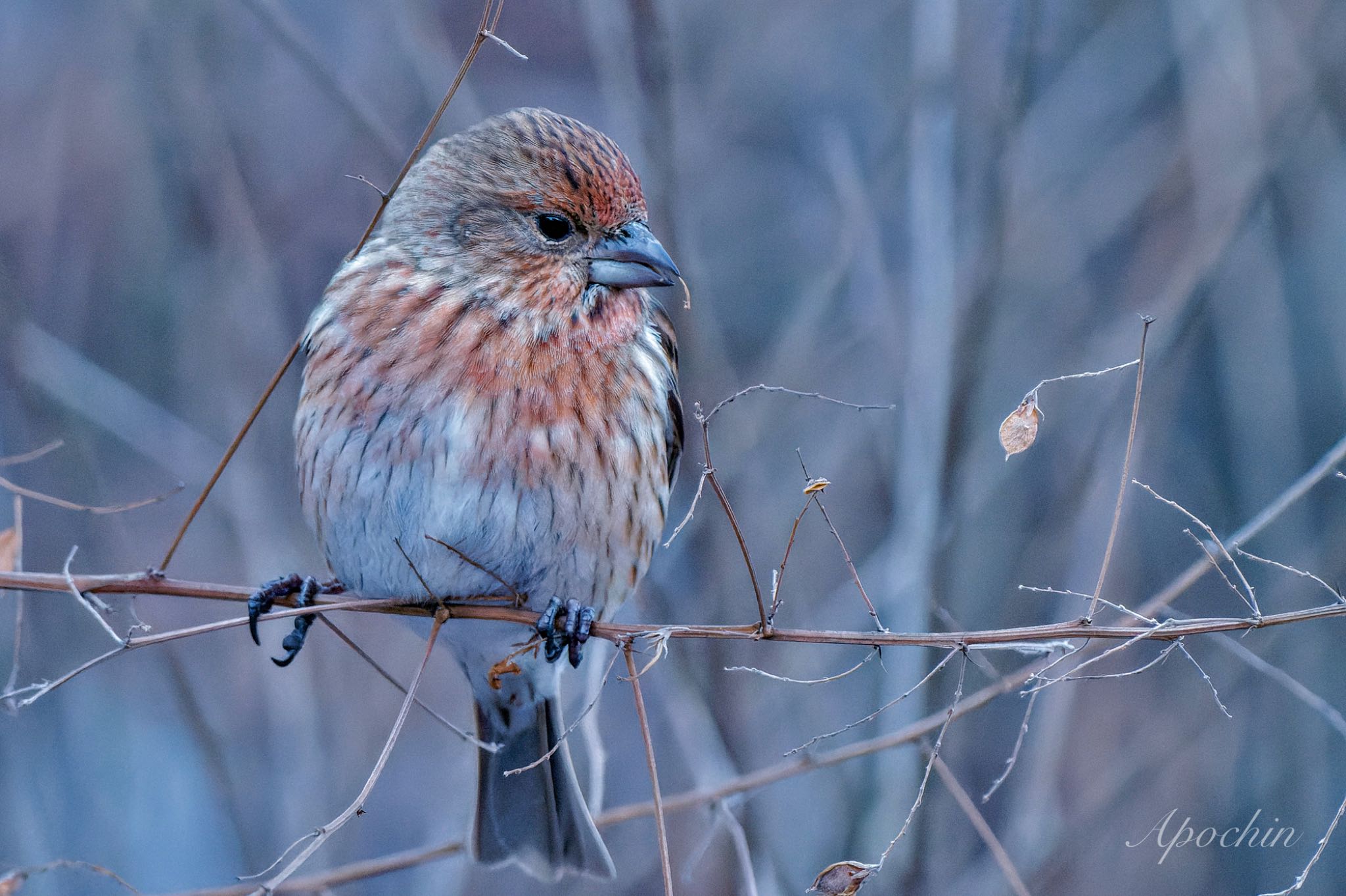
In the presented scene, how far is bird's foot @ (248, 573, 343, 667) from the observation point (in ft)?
10.4

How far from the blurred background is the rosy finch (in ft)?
1.63

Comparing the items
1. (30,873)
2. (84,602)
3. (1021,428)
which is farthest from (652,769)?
(30,873)

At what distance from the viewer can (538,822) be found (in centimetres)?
382

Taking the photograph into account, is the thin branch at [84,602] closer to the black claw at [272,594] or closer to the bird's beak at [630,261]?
the black claw at [272,594]

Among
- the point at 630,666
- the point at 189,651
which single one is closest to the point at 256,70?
the point at 189,651

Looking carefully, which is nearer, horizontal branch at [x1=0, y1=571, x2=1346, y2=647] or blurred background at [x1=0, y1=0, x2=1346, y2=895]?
horizontal branch at [x1=0, y1=571, x2=1346, y2=647]

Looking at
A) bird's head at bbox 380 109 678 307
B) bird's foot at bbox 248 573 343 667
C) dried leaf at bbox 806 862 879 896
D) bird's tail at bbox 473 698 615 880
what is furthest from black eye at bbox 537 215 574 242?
dried leaf at bbox 806 862 879 896

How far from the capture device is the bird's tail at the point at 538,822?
3746mm

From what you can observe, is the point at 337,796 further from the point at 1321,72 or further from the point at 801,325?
the point at 1321,72

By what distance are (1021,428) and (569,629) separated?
1354 mm

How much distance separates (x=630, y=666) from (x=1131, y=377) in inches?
103

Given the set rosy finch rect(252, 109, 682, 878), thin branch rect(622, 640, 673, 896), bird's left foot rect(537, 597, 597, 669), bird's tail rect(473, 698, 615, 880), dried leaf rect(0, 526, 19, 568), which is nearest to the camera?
thin branch rect(622, 640, 673, 896)

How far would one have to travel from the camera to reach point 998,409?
5.21 meters
